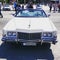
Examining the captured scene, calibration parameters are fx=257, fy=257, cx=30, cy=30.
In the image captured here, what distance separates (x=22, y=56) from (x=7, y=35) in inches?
40.2

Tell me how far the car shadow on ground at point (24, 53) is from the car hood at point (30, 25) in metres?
0.83

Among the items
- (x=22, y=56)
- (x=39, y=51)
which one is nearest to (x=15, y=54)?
(x=22, y=56)

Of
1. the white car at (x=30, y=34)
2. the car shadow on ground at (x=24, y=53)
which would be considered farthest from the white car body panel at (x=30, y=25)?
the car shadow on ground at (x=24, y=53)

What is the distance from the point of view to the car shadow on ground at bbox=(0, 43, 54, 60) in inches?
336

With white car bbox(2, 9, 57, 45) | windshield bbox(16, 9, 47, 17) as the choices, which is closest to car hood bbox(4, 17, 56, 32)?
white car bbox(2, 9, 57, 45)

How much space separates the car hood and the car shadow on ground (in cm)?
83

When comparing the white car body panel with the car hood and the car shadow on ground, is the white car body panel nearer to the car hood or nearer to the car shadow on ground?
the car hood

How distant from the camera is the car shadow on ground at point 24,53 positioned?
28.0 feet

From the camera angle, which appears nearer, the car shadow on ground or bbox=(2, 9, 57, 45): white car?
the car shadow on ground

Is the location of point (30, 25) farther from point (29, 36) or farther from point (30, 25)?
point (29, 36)

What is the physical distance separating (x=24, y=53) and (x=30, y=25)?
1.15 meters

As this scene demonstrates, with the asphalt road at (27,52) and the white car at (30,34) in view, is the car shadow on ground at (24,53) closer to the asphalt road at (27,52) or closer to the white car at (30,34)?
the asphalt road at (27,52)

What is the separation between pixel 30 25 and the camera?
9641mm

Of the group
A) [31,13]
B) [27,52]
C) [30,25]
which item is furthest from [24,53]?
[31,13]
